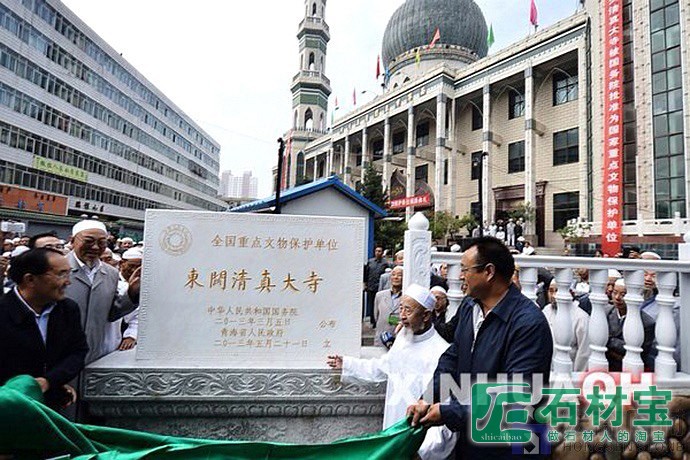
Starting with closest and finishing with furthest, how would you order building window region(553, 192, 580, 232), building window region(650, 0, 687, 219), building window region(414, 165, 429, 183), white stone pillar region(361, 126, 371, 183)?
building window region(650, 0, 687, 219), building window region(553, 192, 580, 232), building window region(414, 165, 429, 183), white stone pillar region(361, 126, 371, 183)

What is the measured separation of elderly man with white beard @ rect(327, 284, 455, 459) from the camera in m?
2.18

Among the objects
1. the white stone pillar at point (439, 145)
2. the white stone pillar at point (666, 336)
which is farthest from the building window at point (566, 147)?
the white stone pillar at point (666, 336)

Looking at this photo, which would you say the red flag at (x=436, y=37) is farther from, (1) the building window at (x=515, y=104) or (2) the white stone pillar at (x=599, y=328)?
(2) the white stone pillar at (x=599, y=328)

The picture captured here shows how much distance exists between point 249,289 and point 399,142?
32.9 meters

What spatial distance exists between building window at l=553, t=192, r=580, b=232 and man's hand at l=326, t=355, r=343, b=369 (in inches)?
876

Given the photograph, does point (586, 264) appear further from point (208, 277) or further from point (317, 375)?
point (208, 277)

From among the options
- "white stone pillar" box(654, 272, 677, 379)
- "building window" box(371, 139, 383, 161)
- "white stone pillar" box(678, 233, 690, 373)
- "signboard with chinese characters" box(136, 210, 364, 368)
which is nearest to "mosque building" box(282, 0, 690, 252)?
"building window" box(371, 139, 383, 161)

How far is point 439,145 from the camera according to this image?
88.0ft

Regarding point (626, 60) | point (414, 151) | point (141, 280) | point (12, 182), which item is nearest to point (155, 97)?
point (12, 182)

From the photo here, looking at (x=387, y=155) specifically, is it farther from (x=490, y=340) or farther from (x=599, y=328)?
(x=490, y=340)

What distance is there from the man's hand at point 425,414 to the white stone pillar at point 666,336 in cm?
169

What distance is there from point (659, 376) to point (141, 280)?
3.30 m

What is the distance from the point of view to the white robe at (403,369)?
85.8 inches

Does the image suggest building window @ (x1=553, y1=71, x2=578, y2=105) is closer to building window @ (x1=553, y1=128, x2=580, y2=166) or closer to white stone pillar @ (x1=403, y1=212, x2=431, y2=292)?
building window @ (x1=553, y1=128, x2=580, y2=166)
